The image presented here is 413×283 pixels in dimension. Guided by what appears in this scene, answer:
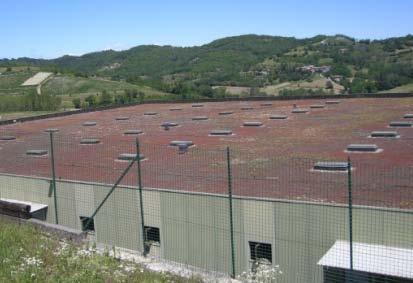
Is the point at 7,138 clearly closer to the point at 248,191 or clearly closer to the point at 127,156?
the point at 127,156

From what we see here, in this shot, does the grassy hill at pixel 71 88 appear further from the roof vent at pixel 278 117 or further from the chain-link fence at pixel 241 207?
the chain-link fence at pixel 241 207

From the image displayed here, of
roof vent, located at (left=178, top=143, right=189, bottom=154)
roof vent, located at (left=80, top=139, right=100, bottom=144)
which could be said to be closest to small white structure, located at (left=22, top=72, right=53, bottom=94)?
roof vent, located at (left=80, top=139, right=100, bottom=144)

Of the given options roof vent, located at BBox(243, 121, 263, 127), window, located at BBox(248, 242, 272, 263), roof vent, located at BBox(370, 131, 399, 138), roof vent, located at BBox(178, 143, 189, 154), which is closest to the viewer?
window, located at BBox(248, 242, 272, 263)

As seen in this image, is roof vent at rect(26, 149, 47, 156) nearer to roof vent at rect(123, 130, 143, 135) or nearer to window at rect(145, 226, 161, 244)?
roof vent at rect(123, 130, 143, 135)

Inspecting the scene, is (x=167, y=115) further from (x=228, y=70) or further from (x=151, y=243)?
(x=228, y=70)

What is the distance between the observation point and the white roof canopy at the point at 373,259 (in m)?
12.1

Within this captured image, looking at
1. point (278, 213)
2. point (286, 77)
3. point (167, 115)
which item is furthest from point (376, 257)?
point (286, 77)

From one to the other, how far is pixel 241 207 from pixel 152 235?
3525mm

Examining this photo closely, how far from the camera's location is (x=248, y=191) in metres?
16.9

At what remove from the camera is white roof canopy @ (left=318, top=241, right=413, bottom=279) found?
12.1m

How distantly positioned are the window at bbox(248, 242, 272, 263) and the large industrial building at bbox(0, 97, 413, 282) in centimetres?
5

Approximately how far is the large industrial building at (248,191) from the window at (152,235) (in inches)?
2.4

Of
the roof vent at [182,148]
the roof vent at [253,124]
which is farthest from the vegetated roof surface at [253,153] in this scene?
the roof vent at [253,124]

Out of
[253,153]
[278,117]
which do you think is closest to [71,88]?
[278,117]
